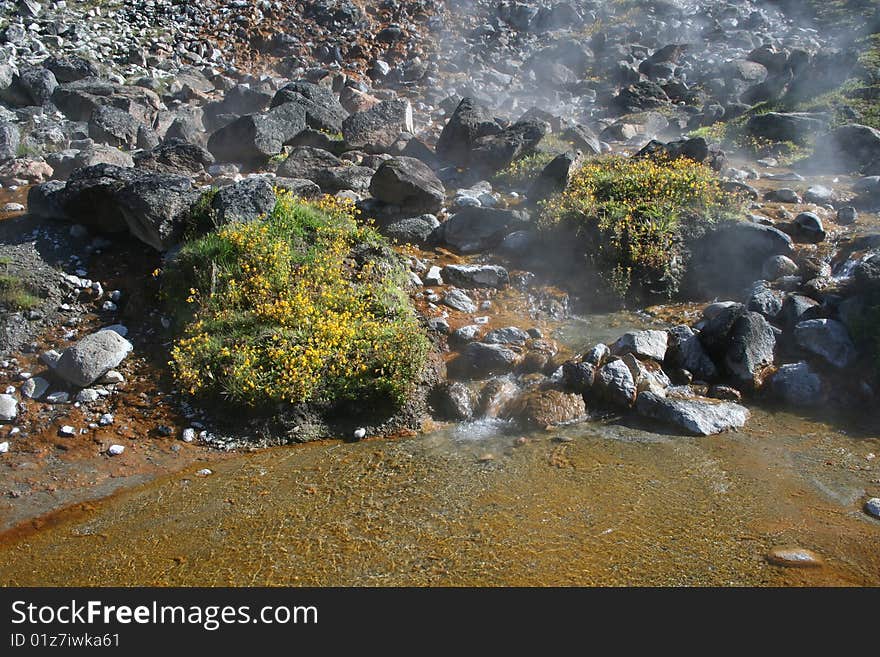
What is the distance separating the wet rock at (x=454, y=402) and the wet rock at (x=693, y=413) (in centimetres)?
158

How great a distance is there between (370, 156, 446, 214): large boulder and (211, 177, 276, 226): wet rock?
1.99 metres

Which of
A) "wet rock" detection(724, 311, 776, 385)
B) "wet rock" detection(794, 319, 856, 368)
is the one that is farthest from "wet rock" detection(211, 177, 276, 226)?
"wet rock" detection(794, 319, 856, 368)

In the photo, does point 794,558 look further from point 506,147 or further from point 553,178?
point 506,147

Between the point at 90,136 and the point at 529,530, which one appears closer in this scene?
the point at 529,530

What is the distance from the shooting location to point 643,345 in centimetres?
746

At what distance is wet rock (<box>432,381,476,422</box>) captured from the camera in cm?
683

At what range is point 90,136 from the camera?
39.9 feet

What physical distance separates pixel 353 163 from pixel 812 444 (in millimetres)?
8280

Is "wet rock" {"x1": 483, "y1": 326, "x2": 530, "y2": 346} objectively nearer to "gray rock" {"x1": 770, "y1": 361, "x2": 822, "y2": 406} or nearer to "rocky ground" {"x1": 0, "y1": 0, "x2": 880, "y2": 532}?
"rocky ground" {"x1": 0, "y1": 0, "x2": 880, "y2": 532}

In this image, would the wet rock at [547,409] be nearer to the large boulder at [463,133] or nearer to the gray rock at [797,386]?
the gray rock at [797,386]

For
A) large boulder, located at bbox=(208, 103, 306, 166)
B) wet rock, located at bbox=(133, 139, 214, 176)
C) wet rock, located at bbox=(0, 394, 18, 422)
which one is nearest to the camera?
wet rock, located at bbox=(0, 394, 18, 422)

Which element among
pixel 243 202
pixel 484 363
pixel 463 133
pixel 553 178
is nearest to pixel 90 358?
pixel 243 202

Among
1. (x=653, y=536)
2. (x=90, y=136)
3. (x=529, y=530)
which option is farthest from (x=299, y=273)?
(x=90, y=136)

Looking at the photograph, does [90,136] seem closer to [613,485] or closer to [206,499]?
Result: [206,499]
